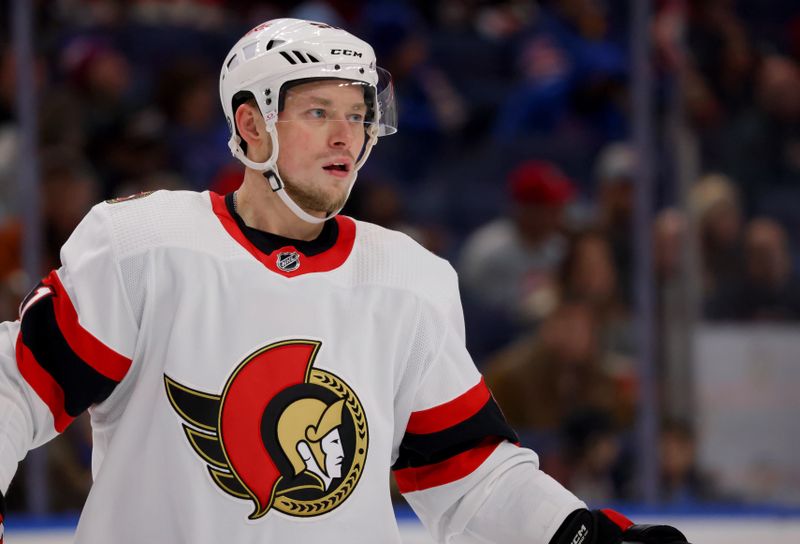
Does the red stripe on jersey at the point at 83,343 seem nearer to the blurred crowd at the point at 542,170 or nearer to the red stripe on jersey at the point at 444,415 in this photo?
the red stripe on jersey at the point at 444,415

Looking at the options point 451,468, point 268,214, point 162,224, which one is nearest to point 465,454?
point 451,468

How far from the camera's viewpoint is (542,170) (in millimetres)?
3766

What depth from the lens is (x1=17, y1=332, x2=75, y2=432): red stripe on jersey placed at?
159 centimetres

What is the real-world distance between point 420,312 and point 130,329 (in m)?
0.42

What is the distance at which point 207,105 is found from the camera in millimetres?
3867

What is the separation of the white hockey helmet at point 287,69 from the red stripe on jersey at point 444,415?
328 millimetres

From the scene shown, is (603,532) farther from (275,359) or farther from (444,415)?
(275,359)

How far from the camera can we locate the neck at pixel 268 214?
1.77 metres

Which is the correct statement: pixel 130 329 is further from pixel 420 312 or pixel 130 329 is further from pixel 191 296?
pixel 420 312

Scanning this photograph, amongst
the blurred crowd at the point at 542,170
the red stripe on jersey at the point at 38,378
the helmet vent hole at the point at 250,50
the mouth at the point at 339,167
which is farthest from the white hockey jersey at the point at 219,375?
the blurred crowd at the point at 542,170

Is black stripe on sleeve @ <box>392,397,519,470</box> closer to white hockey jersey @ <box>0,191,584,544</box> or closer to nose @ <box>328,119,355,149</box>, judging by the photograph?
white hockey jersey @ <box>0,191,584,544</box>

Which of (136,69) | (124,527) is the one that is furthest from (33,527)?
(136,69)

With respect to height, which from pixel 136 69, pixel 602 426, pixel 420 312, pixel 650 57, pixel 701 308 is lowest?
pixel 602 426

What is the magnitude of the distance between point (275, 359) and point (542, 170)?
2225mm
